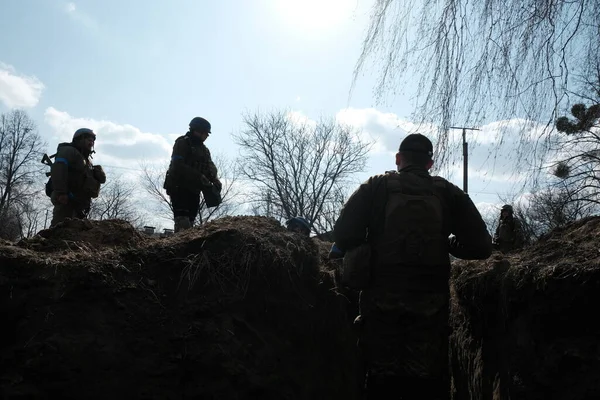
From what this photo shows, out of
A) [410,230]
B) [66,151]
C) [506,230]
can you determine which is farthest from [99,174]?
[506,230]

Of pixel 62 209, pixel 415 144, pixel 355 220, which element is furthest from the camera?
pixel 62 209

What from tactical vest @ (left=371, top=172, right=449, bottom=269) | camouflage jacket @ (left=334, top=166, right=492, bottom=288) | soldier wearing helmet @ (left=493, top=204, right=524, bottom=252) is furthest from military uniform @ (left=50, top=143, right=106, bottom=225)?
soldier wearing helmet @ (left=493, top=204, right=524, bottom=252)

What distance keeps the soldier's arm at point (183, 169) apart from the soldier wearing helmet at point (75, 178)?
Answer: 94cm

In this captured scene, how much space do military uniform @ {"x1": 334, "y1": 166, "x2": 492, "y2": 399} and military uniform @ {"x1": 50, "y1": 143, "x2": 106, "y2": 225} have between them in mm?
3759

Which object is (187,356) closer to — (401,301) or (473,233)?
(401,301)

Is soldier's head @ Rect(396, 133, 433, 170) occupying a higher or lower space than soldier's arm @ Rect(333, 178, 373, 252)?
higher

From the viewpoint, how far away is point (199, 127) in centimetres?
632

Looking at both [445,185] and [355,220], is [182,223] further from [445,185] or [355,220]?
[445,185]

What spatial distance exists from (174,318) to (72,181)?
276 centimetres

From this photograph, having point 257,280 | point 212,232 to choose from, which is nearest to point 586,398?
point 257,280

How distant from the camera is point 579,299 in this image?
11.6 ft

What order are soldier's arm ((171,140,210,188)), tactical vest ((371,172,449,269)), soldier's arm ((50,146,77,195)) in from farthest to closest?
1. soldier's arm ((171,140,210,188))
2. soldier's arm ((50,146,77,195))
3. tactical vest ((371,172,449,269))

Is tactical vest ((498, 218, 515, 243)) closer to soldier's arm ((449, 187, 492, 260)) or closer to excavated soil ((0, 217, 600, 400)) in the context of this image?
excavated soil ((0, 217, 600, 400))

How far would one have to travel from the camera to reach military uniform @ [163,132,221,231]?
616 centimetres
